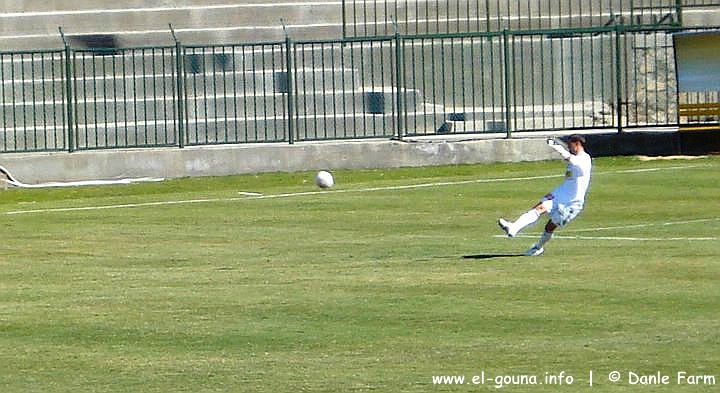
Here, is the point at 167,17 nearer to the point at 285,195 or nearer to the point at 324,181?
the point at 324,181

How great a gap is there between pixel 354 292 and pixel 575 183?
9.38 ft

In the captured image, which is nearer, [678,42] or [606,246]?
[606,246]

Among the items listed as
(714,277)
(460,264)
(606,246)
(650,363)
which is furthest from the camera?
(606,246)

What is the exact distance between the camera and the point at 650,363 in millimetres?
10102

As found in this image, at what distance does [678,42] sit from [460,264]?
14449mm

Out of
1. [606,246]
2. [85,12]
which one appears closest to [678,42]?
[85,12]

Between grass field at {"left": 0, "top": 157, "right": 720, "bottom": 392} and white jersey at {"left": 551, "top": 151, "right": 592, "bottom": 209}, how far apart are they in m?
0.49

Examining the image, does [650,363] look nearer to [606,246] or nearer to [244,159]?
[606,246]

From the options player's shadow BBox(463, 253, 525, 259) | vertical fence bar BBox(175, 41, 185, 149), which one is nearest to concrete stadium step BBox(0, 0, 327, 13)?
vertical fence bar BBox(175, 41, 185, 149)

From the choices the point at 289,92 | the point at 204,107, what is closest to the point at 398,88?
the point at 289,92

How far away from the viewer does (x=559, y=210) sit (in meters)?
15.2

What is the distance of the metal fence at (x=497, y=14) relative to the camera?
32438mm

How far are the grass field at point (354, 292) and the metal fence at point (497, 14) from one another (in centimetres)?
1049

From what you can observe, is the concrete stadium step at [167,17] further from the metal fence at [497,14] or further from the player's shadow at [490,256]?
the player's shadow at [490,256]
